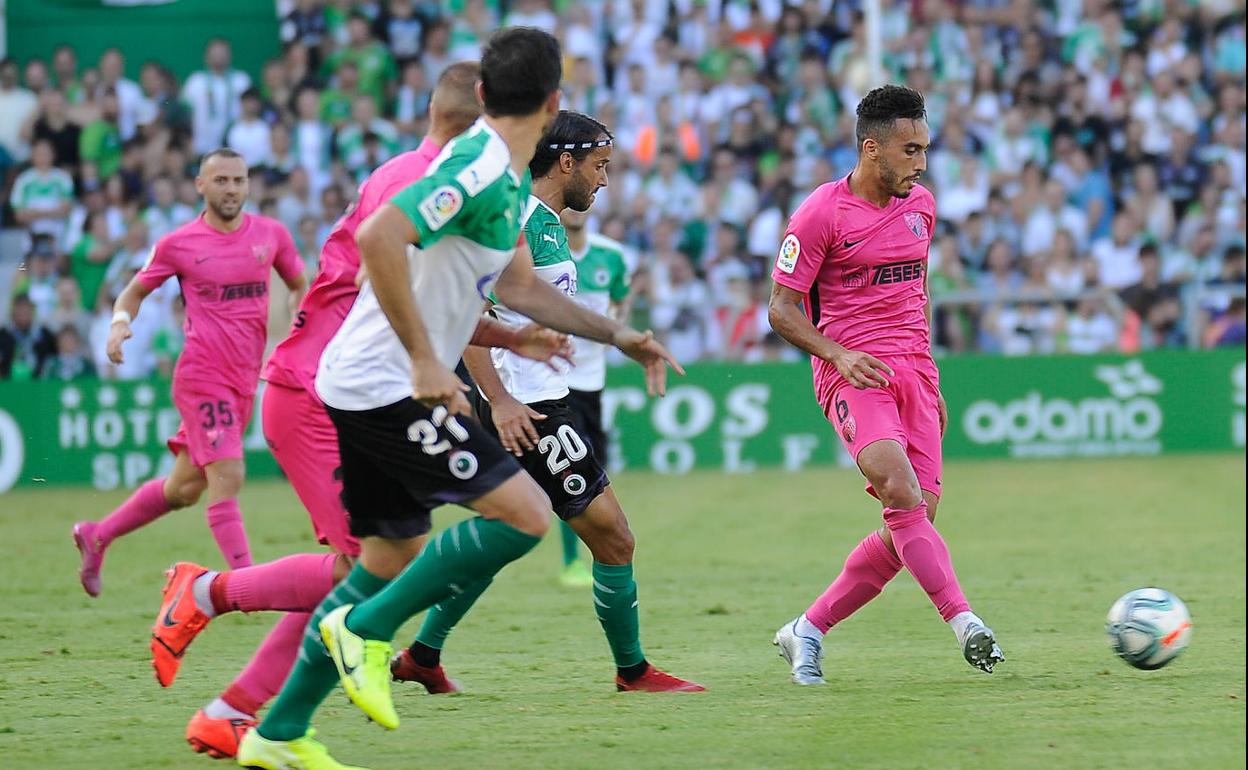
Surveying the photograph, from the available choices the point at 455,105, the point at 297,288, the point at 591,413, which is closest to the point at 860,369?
the point at 455,105

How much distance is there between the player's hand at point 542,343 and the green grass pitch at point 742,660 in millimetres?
1329

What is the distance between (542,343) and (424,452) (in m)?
0.57

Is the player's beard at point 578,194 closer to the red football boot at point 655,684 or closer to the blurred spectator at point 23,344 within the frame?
the red football boot at point 655,684

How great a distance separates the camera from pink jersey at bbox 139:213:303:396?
992 centimetres

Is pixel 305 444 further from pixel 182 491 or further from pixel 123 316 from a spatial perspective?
pixel 182 491

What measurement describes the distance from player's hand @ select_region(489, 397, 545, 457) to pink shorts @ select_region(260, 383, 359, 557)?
0.66 meters

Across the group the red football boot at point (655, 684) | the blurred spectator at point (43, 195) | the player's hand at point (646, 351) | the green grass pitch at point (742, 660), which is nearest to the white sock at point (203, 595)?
the green grass pitch at point (742, 660)

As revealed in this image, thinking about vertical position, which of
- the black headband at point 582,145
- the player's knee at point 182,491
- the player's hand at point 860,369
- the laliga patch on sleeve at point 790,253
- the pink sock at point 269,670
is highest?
the black headband at point 582,145

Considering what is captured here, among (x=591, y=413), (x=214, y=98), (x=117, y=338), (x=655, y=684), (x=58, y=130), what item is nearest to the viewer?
(x=655, y=684)

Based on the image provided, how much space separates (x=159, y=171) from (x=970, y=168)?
940 centimetres

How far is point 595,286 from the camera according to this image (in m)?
11.0

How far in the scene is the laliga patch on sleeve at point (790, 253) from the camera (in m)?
7.46

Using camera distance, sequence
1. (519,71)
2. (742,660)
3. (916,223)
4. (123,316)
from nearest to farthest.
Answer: (519,71) → (916,223) → (742,660) → (123,316)

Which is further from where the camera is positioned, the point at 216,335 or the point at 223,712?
the point at 216,335
